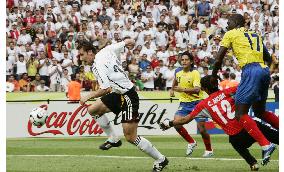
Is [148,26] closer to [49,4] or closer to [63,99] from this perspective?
[49,4]

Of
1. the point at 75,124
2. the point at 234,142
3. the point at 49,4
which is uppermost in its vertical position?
the point at 49,4

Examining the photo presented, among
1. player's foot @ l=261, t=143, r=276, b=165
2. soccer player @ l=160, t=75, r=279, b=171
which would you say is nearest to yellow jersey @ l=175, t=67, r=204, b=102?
soccer player @ l=160, t=75, r=279, b=171

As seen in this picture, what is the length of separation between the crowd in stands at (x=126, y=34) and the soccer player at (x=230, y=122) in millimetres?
14961

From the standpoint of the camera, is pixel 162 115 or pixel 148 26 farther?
pixel 148 26

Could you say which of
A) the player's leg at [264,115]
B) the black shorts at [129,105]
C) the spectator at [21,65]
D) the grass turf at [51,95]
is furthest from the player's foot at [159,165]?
the spectator at [21,65]

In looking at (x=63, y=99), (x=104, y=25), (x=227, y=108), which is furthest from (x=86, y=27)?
(x=227, y=108)

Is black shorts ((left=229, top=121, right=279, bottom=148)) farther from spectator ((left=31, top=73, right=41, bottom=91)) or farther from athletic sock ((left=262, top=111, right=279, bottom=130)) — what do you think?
spectator ((left=31, top=73, right=41, bottom=91))

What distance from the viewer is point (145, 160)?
15.1 meters

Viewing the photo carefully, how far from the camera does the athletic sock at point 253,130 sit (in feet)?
39.1

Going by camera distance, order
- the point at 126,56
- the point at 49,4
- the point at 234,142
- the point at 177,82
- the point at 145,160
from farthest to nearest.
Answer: the point at 49,4 → the point at 126,56 → the point at 177,82 → the point at 145,160 → the point at 234,142

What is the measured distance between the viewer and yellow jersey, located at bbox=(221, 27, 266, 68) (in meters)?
12.3

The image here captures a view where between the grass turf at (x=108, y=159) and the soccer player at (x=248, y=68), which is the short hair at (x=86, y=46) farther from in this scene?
the soccer player at (x=248, y=68)
